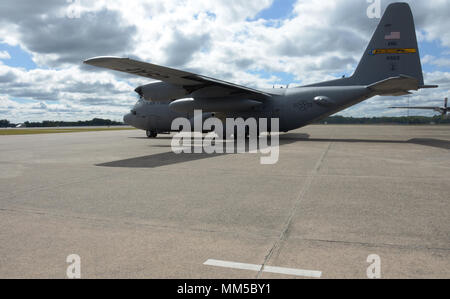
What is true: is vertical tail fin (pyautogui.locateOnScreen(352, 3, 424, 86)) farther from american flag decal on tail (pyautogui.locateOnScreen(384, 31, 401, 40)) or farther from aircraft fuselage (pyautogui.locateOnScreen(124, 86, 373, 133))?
aircraft fuselage (pyautogui.locateOnScreen(124, 86, 373, 133))

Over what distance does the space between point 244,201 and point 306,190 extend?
153cm

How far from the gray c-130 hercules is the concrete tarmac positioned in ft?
28.4

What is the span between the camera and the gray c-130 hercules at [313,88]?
1680 cm

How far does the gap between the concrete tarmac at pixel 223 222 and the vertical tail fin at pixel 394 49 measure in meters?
11.0

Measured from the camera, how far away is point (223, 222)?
14.7 feet

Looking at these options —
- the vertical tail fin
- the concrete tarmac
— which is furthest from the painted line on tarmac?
the vertical tail fin

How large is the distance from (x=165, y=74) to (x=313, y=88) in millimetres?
9334

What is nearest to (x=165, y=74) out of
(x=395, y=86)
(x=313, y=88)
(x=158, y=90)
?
(x=158, y=90)

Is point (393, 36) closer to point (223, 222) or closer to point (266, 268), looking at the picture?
point (223, 222)

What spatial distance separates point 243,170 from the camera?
9008 millimetres

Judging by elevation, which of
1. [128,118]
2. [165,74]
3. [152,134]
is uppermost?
[165,74]

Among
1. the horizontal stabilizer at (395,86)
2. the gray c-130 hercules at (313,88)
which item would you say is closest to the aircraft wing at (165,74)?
the gray c-130 hercules at (313,88)

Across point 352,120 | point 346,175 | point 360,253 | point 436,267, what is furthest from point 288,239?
point 352,120
